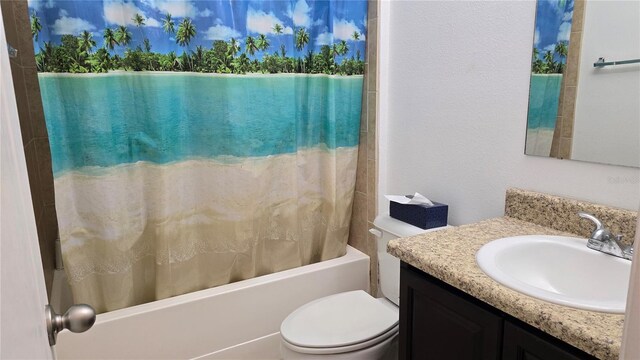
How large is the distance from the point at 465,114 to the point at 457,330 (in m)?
0.87

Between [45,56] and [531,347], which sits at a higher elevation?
[45,56]

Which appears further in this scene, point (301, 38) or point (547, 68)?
point (301, 38)

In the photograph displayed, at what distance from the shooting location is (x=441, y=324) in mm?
1123

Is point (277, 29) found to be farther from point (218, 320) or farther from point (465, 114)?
point (218, 320)

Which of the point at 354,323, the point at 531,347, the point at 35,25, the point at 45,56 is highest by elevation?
the point at 35,25

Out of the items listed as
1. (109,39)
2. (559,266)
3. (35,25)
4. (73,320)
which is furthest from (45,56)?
(559,266)

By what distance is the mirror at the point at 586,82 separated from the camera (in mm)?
1179

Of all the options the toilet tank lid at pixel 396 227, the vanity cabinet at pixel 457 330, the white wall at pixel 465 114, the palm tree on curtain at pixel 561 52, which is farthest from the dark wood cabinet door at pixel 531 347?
the palm tree on curtain at pixel 561 52

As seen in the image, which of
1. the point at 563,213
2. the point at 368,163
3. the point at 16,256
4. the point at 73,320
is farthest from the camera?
the point at 368,163

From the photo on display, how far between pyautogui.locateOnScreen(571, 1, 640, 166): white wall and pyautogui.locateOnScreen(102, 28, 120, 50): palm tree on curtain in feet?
5.19

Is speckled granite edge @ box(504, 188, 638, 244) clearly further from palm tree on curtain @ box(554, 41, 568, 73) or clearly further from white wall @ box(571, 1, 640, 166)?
palm tree on curtain @ box(554, 41, 568, 73)


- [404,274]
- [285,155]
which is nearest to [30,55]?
[285,155]

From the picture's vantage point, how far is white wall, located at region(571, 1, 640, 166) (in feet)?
3.84

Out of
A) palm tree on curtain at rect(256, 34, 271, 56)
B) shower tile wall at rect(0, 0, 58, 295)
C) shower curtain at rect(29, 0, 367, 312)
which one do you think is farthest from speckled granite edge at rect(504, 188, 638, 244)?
shower tile wall at rect(0, 0, 58, 295)
